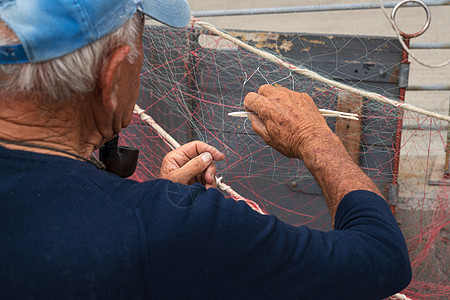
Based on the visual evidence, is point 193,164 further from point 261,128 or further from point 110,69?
point 110,69

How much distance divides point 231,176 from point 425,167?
48.5 inches

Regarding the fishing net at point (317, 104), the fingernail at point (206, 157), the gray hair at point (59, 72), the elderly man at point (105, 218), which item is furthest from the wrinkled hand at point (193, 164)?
the fishing net at point (317, 104)

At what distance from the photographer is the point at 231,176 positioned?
2600 mm

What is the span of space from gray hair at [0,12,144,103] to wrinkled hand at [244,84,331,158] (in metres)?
0.63

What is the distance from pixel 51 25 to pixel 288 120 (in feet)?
2.51

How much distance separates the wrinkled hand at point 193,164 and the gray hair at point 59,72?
60 cm

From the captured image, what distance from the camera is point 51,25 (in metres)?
0.70

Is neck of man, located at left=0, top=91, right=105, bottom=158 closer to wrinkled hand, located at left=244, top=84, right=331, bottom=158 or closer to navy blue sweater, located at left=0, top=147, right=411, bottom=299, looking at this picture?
navy blue sweater, located at left=0, top=147, right=411, bottom=299

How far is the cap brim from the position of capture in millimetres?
857

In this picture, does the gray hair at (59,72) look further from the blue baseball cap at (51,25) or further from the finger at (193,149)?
the finger at (193,149)

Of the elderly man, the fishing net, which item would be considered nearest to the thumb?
the elderly man

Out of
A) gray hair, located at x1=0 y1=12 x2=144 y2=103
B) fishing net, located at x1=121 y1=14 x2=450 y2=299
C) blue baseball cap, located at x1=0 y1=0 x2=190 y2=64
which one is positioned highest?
blue baseball cap, located at x1=0 y1=0 x2=190 y2=64

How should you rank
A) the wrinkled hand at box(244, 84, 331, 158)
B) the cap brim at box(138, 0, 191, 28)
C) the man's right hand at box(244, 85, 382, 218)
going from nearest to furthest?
the cap brim at box(138, 0, 191, 28) < the man's right hand at box(244, 85, 382, 218) < the wrinkled hand at box(244, 84, 331, 158)

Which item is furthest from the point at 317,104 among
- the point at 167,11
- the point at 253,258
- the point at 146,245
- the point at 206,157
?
the point at 146,245
